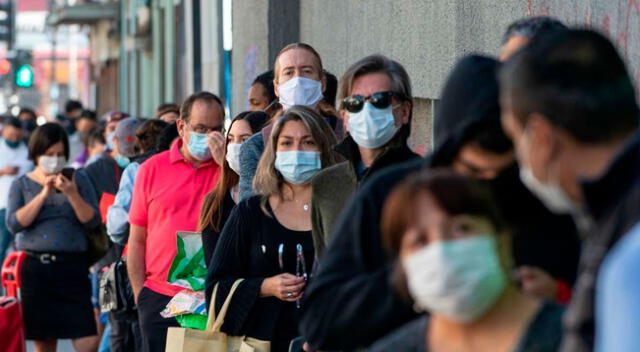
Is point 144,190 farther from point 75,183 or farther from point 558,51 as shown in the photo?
point 558,51

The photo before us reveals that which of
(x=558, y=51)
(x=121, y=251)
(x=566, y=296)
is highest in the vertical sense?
(x=558, y=51)

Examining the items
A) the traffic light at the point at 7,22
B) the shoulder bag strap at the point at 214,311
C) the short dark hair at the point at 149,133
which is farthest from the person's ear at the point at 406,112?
the traffic light at the point at 7,22

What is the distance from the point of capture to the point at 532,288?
120 inches

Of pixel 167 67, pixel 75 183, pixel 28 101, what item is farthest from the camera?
pixel 28 101

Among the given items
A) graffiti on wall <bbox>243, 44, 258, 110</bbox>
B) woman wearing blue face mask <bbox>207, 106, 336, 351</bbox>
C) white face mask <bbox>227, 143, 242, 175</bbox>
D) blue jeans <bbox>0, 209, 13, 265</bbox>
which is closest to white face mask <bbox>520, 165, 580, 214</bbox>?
woman wearing blue face mask <bbox>207, 106, 336, 351</bbox>

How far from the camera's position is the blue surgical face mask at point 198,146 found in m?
7.84

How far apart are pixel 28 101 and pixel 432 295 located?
54373mm

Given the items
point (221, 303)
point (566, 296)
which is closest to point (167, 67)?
point (221, 303)

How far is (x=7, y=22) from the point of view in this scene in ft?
111

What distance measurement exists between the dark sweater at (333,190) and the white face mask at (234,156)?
2208 mm

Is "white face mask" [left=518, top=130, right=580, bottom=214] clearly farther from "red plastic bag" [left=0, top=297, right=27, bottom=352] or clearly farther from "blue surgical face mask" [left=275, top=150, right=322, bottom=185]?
"red plastic bag" [left=0, top=297, right=27, bottom=352]

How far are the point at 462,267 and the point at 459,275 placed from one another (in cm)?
2

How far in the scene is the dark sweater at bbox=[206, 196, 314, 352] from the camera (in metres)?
5.71

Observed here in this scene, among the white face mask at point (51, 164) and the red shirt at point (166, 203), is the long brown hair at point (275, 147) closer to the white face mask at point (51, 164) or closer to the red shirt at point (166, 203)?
the red shirt at point (166, 203)
